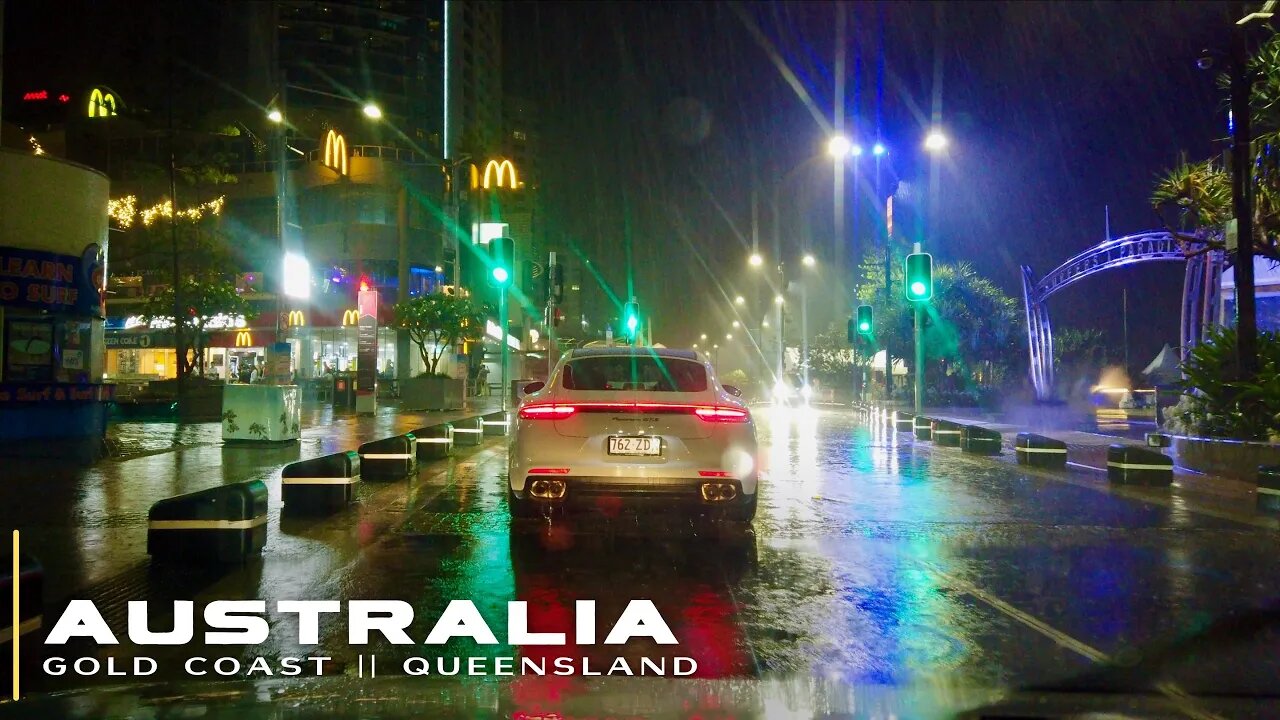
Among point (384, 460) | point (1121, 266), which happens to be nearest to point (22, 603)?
point (384, 460)

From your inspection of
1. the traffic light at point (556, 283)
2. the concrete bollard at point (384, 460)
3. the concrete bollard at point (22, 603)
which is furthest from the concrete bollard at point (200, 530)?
the traffic light at point (556, 283)

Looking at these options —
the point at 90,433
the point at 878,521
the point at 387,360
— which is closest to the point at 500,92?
the point at 387,360

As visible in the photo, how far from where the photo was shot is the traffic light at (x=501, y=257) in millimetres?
22375

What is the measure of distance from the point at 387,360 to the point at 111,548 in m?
50.1

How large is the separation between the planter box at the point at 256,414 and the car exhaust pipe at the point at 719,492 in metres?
12.0

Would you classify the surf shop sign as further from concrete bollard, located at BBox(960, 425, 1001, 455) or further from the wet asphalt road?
concrete bollard, located at BBox(960, 425, 1001, 455)

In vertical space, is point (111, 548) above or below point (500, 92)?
below

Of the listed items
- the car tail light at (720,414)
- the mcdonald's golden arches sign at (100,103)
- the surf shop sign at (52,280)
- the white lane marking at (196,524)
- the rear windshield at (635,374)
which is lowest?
the white lane marking at (196,524)

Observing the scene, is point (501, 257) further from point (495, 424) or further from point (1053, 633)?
point (1053, 633)

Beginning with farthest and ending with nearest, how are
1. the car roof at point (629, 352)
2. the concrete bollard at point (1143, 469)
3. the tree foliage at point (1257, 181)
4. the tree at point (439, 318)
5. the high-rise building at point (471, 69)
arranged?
the high-rise building at point (471, 69) → the tree at point (439, 318) → the tree foliage at point (1257, 181) → the concrete bollard at point (1143, 469) → the car roof at point (629, 352)

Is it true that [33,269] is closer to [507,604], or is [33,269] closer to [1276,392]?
[507,604]

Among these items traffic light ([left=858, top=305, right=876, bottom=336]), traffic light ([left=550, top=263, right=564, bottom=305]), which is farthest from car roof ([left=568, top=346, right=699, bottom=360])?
traffic light ([left=858, top=305, right=876, bottom=336])

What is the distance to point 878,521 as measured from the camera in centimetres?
983

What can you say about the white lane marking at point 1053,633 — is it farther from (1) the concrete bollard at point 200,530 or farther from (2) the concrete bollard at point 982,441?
(2) the concrete bollard at point 982,441
